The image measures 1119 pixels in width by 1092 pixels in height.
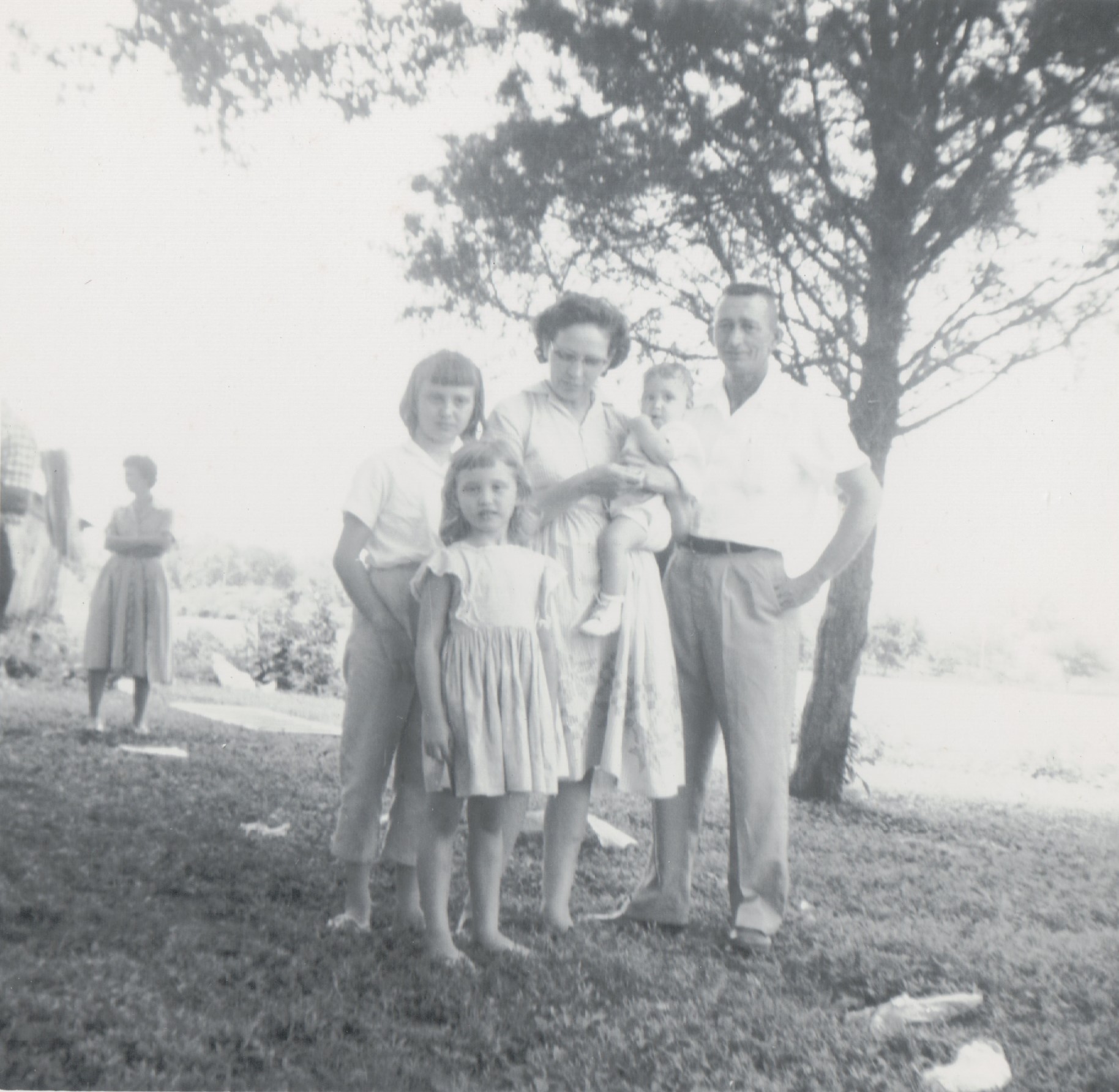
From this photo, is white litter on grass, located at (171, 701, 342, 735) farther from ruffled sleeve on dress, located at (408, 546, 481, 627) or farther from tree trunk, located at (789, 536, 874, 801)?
ruffled sleeve on dress, located at (408, 546, 481, 627)

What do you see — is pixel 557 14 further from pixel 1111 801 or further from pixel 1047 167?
Result: pixel 1111 801

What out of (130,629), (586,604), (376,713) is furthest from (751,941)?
(130,629)

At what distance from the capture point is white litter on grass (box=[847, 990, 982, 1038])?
6.40 ft

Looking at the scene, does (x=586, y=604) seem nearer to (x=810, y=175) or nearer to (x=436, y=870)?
(x=436, y=870)

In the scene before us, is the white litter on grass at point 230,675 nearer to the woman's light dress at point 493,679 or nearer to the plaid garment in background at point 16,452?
the plaid garment in background at point 16,452

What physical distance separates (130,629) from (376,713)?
193 centimetres

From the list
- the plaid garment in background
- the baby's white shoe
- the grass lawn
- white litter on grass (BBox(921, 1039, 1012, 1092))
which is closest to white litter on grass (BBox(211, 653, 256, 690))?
the grass lawn

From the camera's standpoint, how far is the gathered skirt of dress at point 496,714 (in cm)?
204

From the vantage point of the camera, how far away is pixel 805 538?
8.23 feet

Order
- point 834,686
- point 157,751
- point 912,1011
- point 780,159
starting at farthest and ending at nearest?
1. point 157,751
2. point 834,686
3. point 780,159
4. point 912,1011

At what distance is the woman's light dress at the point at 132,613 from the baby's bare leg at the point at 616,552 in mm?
1134

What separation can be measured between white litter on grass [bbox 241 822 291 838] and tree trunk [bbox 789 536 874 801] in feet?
5.18

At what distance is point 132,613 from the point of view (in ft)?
12.0

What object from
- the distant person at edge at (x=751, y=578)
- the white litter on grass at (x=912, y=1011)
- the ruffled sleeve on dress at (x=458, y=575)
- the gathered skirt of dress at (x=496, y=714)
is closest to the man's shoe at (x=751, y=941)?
the distant person at edge at (x=751, y=578)
